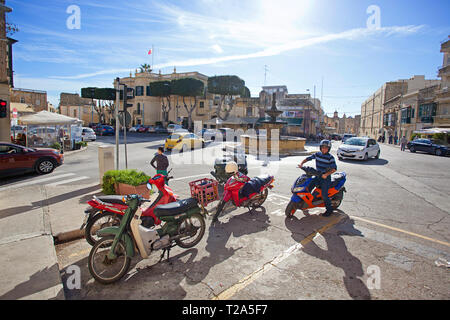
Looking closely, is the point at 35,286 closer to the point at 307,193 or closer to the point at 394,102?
the point at 307,193

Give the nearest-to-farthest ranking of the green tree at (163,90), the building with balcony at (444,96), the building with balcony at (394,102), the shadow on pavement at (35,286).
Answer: the shadow on pavement at (35,286)
the building with balcony at (444,96)
the building with balcony at (394,102)
the green tree at (163,90)

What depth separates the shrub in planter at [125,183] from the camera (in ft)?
22.2

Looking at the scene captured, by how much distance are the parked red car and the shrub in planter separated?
203 inches

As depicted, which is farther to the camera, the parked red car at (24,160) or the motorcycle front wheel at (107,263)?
the parked red car at (24,160)

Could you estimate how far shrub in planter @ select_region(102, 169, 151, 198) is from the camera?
22.2 ft

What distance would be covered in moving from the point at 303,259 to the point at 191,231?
184cm

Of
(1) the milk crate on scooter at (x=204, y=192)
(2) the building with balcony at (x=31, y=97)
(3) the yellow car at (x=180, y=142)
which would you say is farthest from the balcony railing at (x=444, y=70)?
(2) the building with balcony at (x=31, y=97)

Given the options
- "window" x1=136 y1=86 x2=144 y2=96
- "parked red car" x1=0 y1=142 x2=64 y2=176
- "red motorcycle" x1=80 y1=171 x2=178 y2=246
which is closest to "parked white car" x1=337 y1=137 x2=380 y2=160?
"red motorcycle" x1=80 y1=171 x2=178 y2=246

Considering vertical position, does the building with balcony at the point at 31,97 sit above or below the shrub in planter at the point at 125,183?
above

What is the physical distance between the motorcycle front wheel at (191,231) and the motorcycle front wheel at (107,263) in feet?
2.86

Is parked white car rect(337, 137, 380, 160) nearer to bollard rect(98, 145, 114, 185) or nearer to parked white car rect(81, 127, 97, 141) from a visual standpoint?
bollard rect(98, 145, 114, 185)

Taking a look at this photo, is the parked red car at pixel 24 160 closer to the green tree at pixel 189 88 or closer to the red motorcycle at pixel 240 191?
the red motorcycle at pixel 240 191
